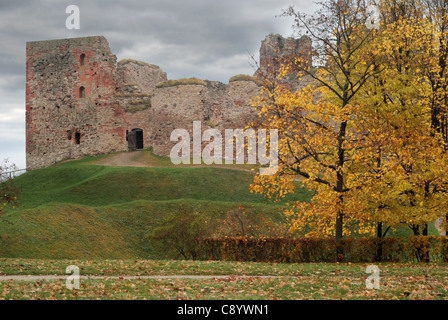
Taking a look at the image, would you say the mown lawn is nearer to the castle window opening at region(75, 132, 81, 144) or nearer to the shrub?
the shrub

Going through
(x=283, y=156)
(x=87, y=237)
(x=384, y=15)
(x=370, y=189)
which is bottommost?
(x=87, y=237)

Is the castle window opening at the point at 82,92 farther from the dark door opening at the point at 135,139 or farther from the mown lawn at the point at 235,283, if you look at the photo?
the mown lawn at the point at 235,283

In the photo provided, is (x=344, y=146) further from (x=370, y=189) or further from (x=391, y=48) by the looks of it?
(x=391, y=48)

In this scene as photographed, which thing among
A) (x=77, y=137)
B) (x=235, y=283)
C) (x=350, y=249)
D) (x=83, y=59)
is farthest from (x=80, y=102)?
(x=235, y=283)

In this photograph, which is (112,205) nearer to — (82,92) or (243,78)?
(243,78)

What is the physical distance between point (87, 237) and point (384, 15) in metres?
17.3

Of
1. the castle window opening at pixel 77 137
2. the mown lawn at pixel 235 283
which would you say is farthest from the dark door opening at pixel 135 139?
the mown lawn at pixel 235 283

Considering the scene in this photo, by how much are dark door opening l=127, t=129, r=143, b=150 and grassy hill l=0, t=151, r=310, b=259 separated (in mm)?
7119

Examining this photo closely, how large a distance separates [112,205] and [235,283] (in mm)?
18739

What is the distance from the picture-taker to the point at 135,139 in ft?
164

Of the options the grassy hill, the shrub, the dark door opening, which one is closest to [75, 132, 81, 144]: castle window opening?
the dark door opening

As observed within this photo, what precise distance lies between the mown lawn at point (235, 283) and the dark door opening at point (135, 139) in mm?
31845
